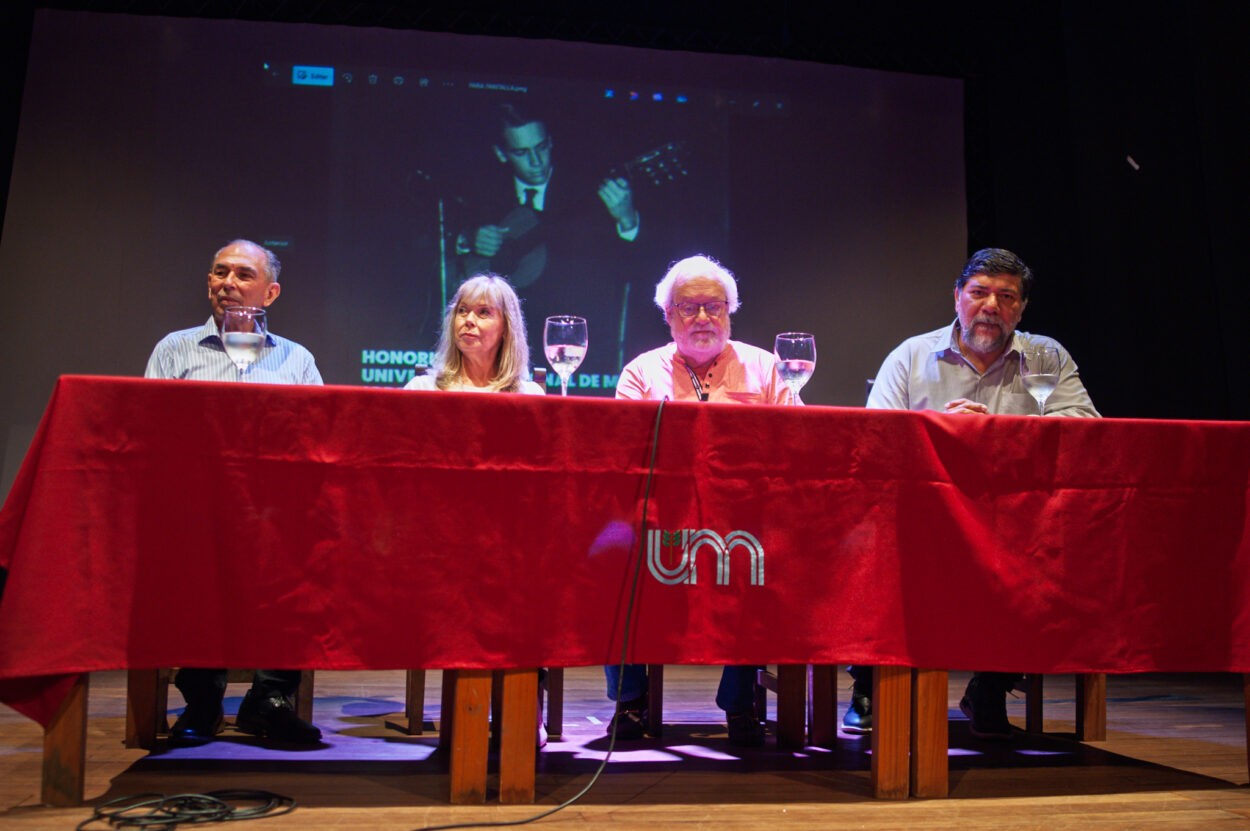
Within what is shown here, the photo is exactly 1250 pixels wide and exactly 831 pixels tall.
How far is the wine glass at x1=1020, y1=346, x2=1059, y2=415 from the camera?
1858 mm

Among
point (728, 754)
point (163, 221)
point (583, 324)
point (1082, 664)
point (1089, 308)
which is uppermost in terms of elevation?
point (163, 221)

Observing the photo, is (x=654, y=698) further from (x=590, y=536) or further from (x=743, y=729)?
(x=590, y=536)

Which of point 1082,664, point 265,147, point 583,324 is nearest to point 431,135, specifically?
point 265,147

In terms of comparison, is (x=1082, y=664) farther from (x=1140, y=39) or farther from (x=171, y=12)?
Result: (x=171, y=12)

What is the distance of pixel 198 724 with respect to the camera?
84.7 inches

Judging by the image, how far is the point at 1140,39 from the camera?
413cm

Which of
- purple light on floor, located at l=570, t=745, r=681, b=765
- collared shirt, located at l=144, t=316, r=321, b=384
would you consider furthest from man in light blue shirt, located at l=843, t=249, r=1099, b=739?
collared shirt, located at l=144, t=316, r=321, b=384

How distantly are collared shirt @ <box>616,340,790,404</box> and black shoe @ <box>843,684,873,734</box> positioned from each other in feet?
2.77

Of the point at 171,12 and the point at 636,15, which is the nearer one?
the point at 171,12

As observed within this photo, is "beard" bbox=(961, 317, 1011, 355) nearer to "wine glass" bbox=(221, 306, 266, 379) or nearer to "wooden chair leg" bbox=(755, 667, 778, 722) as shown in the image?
"wooden chair leg" bbox=(755, 667, 778, 722)

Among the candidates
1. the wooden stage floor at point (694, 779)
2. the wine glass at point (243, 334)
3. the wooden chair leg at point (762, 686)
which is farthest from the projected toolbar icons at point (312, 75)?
the wooden chair leg at point (762, 686)

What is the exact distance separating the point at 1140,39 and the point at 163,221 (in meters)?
4.70

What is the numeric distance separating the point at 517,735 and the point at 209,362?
1659 mm

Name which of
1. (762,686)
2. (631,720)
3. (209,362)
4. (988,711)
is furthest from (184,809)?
(988,711)
